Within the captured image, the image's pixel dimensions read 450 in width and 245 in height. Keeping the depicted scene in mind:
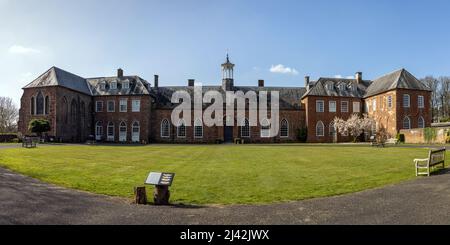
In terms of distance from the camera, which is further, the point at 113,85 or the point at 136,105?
the point at 113,85

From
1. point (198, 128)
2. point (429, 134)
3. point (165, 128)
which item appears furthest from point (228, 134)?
point (429, 134)

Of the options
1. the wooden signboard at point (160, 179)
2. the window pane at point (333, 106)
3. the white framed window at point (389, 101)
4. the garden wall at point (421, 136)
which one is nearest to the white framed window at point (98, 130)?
the window pane at point (333, 106)

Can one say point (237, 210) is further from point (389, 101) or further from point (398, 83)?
point (389, 101)

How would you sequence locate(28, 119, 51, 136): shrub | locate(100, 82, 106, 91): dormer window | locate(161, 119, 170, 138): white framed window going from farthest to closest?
locate(100, 82, 106, 91): dormer window < locate(161, 119, 170, 138): white framed window < locate(28, 119, 51, 136): shrub

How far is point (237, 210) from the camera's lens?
22.9 feet

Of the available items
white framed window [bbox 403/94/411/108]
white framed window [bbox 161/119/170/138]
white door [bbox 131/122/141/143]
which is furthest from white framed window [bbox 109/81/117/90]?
white framed window [bbox 403/94/411/108]

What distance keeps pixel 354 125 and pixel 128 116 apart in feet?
114

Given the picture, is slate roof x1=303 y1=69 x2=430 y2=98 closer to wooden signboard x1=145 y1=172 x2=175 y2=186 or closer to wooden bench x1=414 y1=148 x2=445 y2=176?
wooden bench x1=414 y1=148 x2=445 y2=176

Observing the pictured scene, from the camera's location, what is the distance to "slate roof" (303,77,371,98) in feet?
156

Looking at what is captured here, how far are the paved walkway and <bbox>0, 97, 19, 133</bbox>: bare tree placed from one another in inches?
2690

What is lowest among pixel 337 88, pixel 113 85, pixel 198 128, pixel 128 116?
pixel 198 128

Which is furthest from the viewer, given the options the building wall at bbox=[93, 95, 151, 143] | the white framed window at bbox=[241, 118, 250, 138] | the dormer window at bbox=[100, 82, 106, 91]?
the dormer window at bbox=[100, 82, 106, 91]
